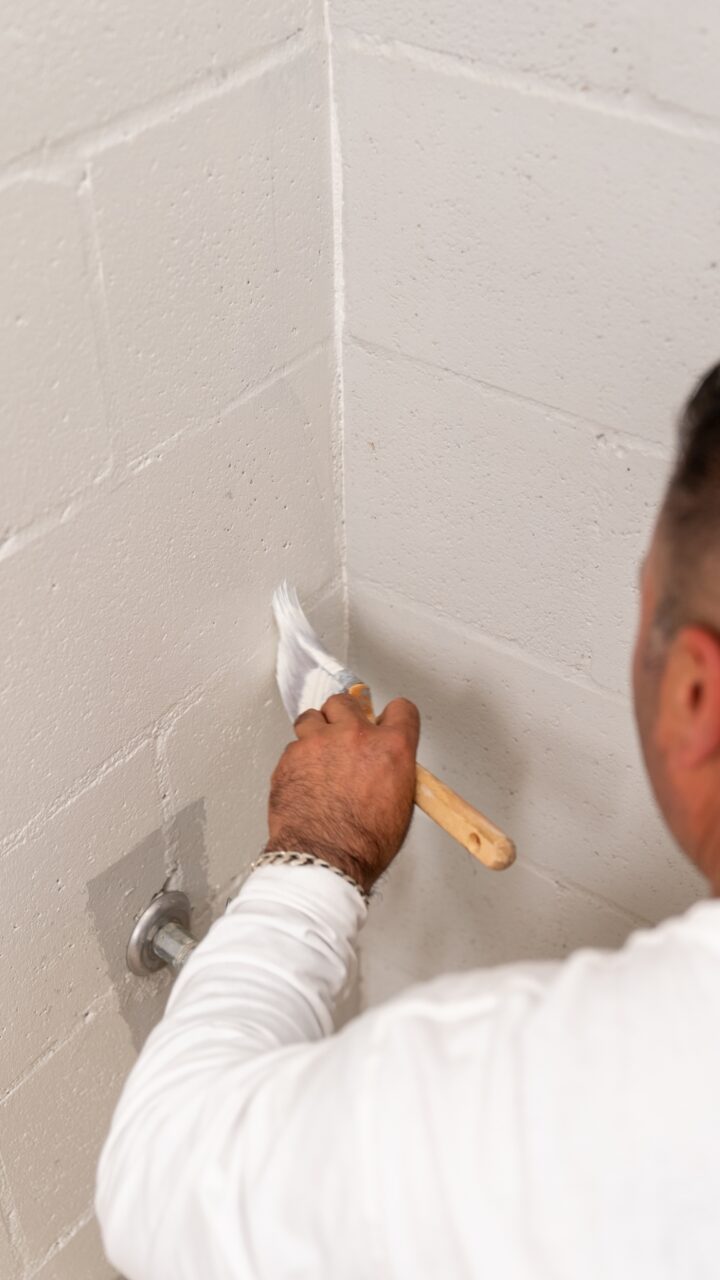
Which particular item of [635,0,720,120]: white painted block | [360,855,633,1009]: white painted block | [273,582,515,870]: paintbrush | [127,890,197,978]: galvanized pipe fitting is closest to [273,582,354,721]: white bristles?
[273,582,515,870]: paintbrush

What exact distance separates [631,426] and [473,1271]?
0.69 meters

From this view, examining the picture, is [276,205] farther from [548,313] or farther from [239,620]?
[239,620]

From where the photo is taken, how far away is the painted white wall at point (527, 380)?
3.05ft

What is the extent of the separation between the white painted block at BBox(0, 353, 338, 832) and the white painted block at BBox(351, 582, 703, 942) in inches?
7.0

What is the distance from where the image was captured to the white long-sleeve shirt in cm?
65

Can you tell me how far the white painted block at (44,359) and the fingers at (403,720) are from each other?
356 millimetres

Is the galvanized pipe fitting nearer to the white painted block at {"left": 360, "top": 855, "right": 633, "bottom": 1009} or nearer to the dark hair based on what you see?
the white painted block at {"left": 360, "top": 855, "right": 633, "bottom": 1009}

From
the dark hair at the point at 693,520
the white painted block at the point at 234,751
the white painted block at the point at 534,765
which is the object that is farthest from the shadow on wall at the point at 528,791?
the dark hair at the point at 693,520

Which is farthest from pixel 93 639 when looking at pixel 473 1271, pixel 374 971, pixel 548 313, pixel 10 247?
pixel 374 971

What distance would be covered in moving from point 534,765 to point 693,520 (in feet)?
2.11

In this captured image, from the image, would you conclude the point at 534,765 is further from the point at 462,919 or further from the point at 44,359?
the point at 44,359

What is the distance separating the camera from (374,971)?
72.2 inches

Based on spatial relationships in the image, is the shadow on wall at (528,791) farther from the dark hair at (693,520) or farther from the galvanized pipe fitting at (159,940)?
the dark hair at (693,520)

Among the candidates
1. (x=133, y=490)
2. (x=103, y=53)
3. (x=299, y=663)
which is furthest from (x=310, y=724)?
(x=103, y=53)
